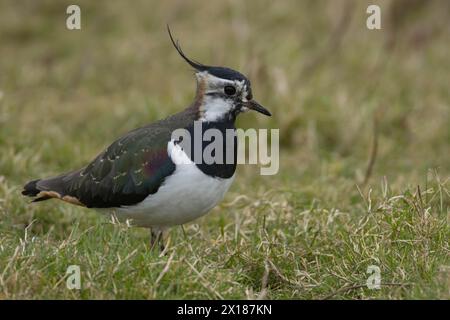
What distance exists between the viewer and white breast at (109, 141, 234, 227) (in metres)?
5.38

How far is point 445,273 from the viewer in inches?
190

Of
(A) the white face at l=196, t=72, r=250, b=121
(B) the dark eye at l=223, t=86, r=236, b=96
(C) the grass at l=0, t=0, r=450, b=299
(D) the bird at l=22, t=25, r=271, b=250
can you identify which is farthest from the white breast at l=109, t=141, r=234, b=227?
(B) the dark eye at l=223, t=86, r=236, b=96

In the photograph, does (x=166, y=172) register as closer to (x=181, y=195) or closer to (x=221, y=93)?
(x=181, y=195)

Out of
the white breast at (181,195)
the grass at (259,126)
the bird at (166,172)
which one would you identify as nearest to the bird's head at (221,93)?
the bird at (166,172)

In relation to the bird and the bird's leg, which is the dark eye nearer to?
the bird

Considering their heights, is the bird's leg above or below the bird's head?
below

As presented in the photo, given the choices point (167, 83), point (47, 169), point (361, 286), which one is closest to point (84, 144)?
point (47, 169)

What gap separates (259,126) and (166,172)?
3.63 m

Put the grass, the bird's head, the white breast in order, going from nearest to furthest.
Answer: the grass
the white breast
the bird's head

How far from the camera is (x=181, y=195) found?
539 centimetres

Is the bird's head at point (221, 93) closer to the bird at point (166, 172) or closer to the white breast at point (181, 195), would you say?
the bird at point (166, 172)

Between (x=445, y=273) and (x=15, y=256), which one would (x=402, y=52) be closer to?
(x=445, y=273)

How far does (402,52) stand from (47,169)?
513cm
